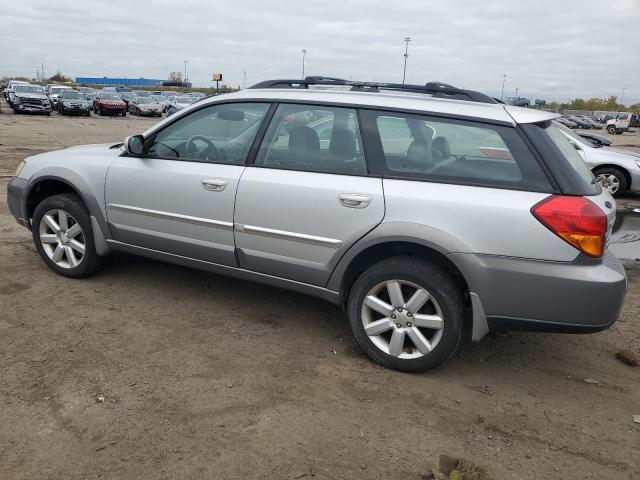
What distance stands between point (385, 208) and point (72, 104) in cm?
3253

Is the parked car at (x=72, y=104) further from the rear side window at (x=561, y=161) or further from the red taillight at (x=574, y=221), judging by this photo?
the red taillight at (x=574, y=221)

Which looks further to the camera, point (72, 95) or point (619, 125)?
point (619, 125)

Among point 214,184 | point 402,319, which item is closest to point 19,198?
point 214,184

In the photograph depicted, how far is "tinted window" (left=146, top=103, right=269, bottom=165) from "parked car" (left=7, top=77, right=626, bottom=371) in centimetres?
1

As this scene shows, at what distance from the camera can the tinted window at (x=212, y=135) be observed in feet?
12.8

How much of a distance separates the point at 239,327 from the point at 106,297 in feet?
3.99

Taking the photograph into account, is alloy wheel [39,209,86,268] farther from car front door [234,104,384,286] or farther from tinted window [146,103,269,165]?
car front door [234,104,384,286]

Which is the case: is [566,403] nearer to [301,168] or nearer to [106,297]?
[301,168]

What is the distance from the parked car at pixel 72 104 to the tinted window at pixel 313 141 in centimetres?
3153

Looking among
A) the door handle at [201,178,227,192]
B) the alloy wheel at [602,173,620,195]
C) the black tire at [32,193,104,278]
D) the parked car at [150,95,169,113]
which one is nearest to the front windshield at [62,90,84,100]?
the parked car at [150,95,169,113]

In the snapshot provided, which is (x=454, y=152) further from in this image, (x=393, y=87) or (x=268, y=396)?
(x=268, y=396)

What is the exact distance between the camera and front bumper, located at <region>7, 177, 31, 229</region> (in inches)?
185

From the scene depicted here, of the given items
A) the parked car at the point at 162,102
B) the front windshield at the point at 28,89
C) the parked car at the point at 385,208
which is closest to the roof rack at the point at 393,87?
the parked car at the point at 385,208

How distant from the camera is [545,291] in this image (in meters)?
2.97
